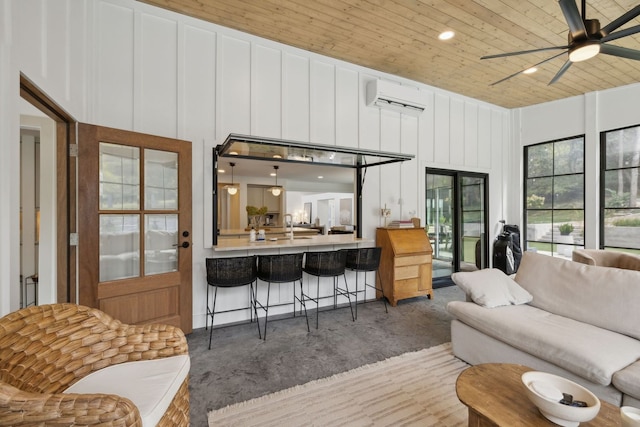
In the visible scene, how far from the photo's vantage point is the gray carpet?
2.25 m

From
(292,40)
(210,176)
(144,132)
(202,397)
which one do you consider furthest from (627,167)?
(144,132)

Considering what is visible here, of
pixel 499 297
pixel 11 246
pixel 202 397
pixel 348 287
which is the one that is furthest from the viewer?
pixel 348 287

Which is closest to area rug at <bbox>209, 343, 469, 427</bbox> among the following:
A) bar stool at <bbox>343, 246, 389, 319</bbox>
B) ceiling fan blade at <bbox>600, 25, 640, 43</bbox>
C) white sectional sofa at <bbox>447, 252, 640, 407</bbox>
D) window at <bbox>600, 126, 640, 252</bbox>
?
white sectional sofa at <bbox>447, 252, 640, 407</bbox>

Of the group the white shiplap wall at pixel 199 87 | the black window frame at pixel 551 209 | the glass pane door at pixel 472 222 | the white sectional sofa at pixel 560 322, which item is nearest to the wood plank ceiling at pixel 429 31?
the white shiplap wall at pixel 199 87

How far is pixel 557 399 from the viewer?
132 cm

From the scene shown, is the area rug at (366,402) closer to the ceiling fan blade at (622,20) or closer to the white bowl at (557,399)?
the white bowl at (557,399)

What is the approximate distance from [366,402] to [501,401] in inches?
37.4

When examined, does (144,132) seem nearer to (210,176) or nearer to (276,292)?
(210,176)

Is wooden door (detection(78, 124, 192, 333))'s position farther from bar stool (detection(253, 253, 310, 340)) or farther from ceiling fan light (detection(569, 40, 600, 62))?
ceiling fan light (detection(569, 40, 600, 62))

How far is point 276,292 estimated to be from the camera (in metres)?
3.79

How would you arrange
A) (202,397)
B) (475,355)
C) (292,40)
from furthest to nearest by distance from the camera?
(292,40), (475,355), (202,397)

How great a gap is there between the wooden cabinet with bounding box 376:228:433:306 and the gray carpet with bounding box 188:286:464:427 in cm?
32

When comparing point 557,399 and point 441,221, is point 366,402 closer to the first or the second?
point 557,399

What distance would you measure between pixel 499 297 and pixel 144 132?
12.9ft
